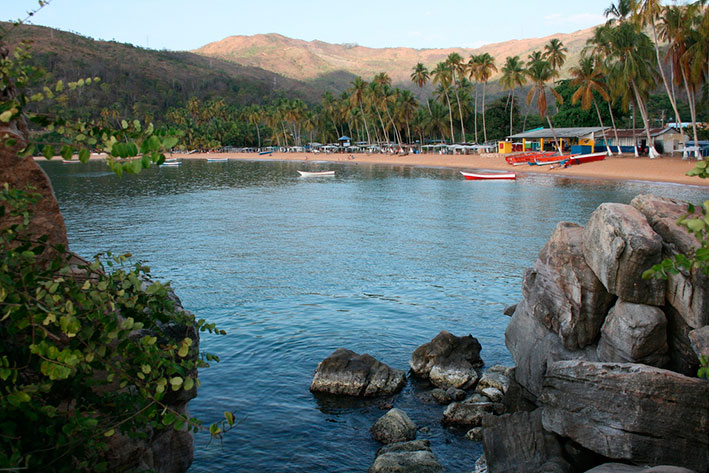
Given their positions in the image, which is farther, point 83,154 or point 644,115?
point 644,115

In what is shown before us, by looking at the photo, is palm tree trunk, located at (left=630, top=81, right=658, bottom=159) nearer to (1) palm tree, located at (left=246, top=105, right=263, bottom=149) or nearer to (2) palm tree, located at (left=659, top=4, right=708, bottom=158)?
(2) palm tree, located at (left=659, top=4, right=708, bottom=158)

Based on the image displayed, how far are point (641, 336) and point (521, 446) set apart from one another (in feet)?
9.86

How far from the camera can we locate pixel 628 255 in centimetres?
1080

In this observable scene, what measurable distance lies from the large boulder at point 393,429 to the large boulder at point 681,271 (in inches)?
230

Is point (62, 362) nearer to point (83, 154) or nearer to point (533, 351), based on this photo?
point (83, 154)

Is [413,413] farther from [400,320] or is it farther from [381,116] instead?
[381,116]

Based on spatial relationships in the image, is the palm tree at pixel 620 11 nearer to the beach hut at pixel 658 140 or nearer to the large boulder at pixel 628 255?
the beach hut at pixel 658 140

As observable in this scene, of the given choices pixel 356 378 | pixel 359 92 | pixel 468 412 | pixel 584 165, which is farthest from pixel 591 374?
pixel 359 92

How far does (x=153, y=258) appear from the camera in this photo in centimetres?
3055

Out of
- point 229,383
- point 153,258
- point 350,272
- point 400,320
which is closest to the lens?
point 229,383

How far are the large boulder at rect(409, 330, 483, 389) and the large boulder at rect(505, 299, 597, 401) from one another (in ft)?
5.52

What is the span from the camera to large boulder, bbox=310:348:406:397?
14789 mm

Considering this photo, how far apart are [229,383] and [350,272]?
42.1ft

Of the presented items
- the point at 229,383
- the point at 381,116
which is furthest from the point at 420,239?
the point at 381,116
